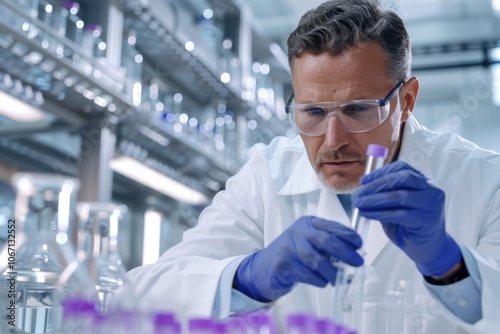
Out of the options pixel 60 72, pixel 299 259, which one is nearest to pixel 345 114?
pixel 299 259

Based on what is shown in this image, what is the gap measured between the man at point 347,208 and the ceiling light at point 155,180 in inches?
51.7

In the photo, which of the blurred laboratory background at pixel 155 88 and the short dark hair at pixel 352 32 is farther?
the blurred laboratory background at pixel 155 88

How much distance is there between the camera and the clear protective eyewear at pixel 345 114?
4.82 ft

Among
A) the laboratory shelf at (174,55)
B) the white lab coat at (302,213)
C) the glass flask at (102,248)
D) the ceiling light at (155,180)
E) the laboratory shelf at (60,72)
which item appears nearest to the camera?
the glass flask at (102,248)

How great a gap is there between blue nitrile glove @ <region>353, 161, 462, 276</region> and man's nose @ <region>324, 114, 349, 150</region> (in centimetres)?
32

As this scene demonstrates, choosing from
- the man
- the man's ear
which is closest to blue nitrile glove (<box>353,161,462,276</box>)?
the man

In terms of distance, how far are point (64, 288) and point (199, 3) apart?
3.55 m

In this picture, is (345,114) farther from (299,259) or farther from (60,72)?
(60,72)

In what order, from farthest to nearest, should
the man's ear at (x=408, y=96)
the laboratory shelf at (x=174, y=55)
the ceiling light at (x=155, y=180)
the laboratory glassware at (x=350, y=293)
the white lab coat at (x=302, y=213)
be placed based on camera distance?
the ceiling light at (x=155, y=180), the laboratory shelf at (x=174, y=55), the man's ear at (x=408, y=96), the white lab coat at (x=302, y=213), the laboratory glassware at (x=350, y=293)

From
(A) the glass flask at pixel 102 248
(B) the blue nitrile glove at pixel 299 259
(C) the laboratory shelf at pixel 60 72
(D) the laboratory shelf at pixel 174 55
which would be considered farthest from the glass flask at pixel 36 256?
(D) the laboratory shelf at pixel 174 55

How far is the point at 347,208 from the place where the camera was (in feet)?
5.58

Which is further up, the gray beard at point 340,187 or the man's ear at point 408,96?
the man's ear at point 408,96

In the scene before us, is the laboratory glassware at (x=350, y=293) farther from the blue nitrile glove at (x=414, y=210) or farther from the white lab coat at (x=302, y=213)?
the white lab coat at (x=302, y=213)

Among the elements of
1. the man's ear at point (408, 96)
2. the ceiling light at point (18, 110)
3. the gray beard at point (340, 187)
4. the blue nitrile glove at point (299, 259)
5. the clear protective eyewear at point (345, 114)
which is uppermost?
the ceiling light at point (18, 110)
